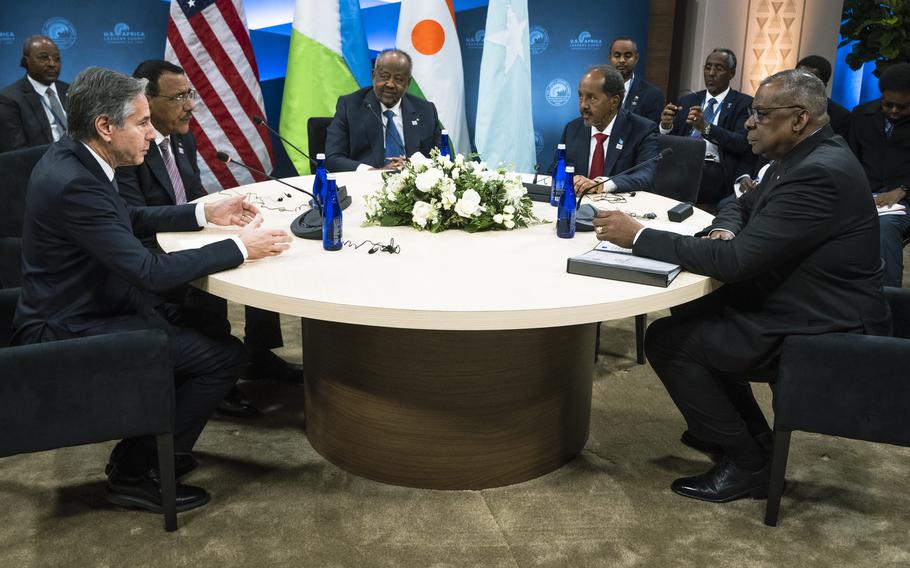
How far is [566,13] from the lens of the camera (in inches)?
271

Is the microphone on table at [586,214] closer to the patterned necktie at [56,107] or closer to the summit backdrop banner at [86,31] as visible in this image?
the patterned necktie at [56,107]

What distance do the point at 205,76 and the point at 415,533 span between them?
459 cm

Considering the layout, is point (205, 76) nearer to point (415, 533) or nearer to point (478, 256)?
point (478, 256)

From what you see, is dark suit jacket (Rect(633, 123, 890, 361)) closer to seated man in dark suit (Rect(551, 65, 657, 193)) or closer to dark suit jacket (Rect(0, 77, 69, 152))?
seated man in dark suit (Rect(551, 65, 657, 193))

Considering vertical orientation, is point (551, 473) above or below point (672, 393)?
below

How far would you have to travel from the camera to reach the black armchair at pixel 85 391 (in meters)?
2.19

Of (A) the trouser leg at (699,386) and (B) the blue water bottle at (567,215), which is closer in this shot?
(A) the trouser leg at (699,386)

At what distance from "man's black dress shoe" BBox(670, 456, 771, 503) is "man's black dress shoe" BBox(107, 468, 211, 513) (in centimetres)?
167

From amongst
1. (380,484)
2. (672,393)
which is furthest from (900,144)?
(380,484)

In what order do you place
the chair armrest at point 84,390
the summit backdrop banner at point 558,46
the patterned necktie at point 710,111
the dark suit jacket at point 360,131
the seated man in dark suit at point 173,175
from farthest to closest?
1. the summit backdrop banner at point 558,46
2. the patterned necktie at point 710,111
3. the dark suit jacket at point 360,131
4. the seated man in dark suit at point 173,175
5. the chair armrest at point 84,390

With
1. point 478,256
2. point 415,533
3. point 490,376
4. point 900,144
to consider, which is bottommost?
point 415,533

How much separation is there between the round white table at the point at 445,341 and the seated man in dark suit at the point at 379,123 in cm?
171

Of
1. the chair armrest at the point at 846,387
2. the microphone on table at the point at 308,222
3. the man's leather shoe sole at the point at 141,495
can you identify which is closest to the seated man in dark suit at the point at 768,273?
the chair armrest at the point at 846,387

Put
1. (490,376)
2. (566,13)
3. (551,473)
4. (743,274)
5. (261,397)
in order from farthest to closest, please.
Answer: (566,13) < (261,397) < (551,473) < (490,376) < (743,274)
